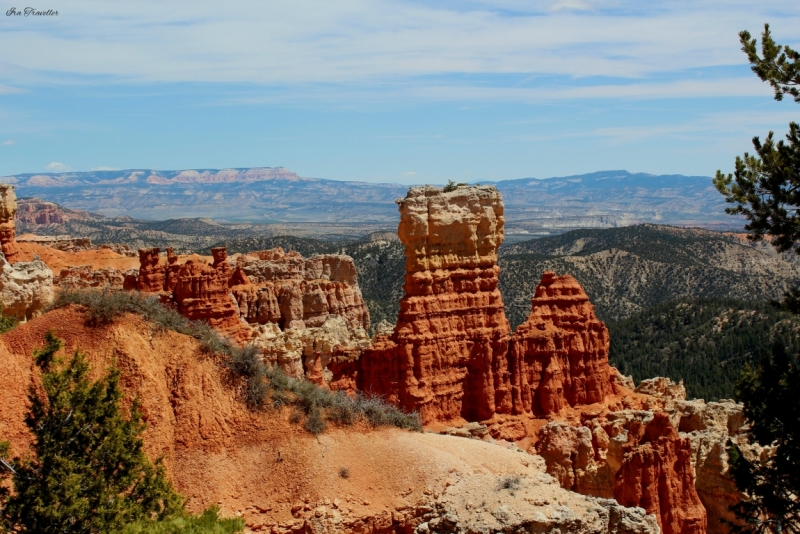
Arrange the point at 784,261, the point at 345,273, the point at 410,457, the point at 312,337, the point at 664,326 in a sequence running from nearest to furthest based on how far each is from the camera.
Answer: the point at 410,457 → the point at 312,337 → the point at 345,273 → the point at 664,326 → the point at 784,261

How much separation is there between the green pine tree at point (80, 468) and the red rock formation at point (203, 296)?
15.7 meters

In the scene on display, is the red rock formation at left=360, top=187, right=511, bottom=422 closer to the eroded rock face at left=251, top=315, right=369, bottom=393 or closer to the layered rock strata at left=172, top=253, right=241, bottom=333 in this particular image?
the eroded rock face at left=251, top=315, right=369, bottom=393

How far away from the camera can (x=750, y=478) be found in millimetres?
19188

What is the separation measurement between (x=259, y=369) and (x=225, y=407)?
1.16 meters

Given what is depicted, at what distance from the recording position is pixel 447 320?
2989 cm

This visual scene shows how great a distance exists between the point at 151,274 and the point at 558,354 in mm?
19092

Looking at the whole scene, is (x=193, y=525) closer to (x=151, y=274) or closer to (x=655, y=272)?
(x=151, y=274)

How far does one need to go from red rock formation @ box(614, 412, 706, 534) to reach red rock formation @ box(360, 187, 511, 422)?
18.1 ft

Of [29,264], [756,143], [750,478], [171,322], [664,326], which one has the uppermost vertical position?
[756,143]

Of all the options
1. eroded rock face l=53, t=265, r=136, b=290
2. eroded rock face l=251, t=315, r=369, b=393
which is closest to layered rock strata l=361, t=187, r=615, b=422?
eroded rock face l=251, t=315, r=369, b=393

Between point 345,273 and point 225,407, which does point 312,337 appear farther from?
point 345,273

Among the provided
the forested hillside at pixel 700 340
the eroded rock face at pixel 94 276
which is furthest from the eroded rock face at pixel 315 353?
the forested hillside at pixel 700 340

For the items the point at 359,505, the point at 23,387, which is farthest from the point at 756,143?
the point at 23,387

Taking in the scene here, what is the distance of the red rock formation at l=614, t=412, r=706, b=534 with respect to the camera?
84.0 ft
